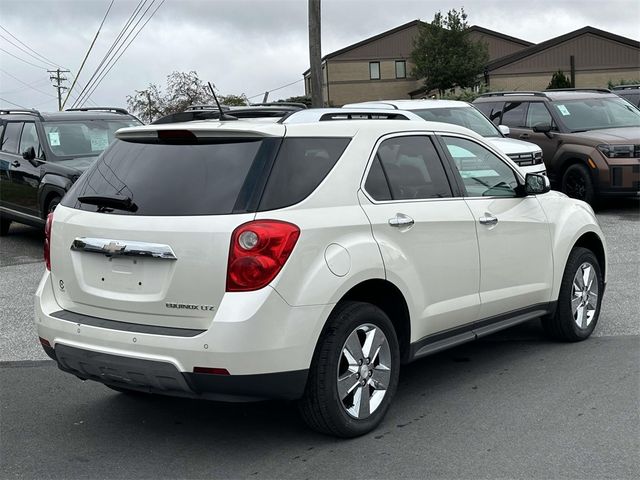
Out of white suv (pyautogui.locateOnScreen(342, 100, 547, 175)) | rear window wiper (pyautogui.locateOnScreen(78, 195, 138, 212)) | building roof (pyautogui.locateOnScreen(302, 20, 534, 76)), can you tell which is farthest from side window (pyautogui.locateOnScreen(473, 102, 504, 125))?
building roof (pyautogui.locateOnScreen(302, 20, 534, 76))

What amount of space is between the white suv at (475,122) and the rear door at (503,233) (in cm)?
592

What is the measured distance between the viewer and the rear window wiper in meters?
4.49

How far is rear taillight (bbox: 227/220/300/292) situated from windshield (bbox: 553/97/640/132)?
36.5 feet

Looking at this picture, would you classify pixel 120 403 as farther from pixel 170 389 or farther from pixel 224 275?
pixel 224 275

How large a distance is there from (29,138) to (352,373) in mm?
8992

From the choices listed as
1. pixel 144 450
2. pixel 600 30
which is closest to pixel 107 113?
pixel 144 450

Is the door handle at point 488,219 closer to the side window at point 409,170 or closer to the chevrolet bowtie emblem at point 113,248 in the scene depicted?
the side window at point 409,170

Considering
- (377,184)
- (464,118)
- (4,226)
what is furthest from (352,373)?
(4,226)

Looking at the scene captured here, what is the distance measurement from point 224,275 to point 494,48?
66.4 meters

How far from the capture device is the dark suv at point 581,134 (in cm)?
A: 1326

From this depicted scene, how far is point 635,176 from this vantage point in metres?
13.2

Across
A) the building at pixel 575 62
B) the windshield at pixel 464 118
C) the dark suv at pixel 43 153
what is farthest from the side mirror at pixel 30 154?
the building at pixel 575 62

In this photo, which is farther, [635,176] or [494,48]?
[494,48]

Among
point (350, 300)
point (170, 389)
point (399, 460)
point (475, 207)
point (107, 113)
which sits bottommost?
point (399, 460)
